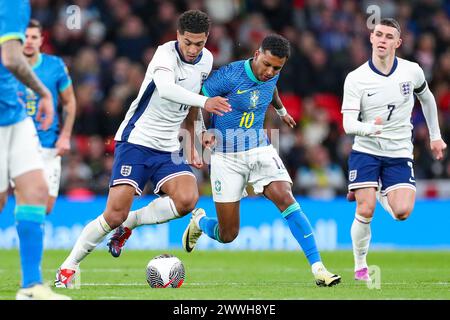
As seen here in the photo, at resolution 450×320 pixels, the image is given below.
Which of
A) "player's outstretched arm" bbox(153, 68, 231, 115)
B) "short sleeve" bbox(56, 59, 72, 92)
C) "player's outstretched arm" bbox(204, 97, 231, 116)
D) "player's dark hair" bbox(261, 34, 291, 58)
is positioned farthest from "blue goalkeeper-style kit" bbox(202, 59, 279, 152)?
"short sleeve" bbox(56, 59, 72, 92)

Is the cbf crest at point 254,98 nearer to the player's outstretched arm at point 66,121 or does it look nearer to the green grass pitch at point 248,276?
the green grass pitch at point 248,276

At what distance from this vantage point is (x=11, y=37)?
6.53 metres

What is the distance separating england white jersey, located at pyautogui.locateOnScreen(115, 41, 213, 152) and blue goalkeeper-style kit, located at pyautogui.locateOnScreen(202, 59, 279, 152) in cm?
21

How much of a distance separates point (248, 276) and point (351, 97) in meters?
2.27

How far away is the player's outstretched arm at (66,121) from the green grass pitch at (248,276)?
133cm

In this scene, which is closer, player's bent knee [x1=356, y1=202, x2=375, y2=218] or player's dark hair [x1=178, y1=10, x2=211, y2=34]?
player's dark hair [x1=178, y1=10, x2=211, y2=34]

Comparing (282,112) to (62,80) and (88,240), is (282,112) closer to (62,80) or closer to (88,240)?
(88,240)

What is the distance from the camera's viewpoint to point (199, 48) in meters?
9.16

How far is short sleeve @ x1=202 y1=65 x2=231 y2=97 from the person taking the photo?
9.48 meters

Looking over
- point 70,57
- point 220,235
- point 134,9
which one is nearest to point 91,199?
point 70,57

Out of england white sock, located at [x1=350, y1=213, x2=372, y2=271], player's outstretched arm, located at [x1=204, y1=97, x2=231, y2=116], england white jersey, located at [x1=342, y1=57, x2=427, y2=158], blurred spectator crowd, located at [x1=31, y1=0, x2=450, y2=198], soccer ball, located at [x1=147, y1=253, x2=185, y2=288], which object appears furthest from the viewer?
blurred spectator crowd, located at [x1=31, y1=0, x2=450, y2=198]

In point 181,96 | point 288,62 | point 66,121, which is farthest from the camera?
point 288,62

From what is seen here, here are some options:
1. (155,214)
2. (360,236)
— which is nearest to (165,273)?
(155,214)

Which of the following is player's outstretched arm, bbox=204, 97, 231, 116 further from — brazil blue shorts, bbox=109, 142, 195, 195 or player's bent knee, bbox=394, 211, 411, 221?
player's bent knee, bbox=394, 211, 411, 221
